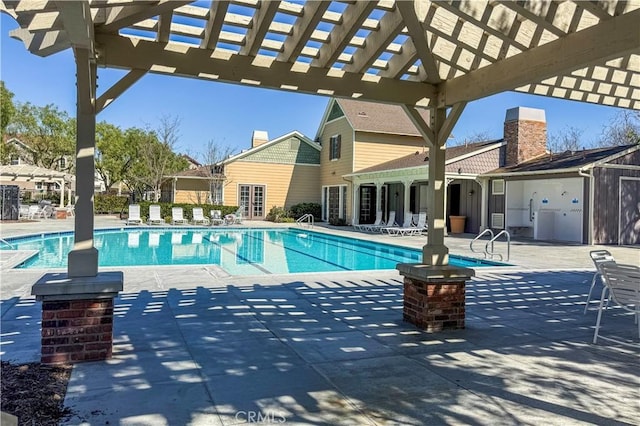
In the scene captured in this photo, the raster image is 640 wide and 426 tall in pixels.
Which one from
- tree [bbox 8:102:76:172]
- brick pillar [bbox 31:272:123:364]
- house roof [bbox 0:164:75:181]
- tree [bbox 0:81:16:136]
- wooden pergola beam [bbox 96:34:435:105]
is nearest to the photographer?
brick pillar [bbox 31:272:123:364]

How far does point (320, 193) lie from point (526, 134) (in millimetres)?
12685

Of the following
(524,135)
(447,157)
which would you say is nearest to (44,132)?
(447,157)

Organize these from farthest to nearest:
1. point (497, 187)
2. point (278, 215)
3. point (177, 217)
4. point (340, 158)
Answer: point (278, 215) → point (340, 158) → point (177, 217) → point (497, 187)

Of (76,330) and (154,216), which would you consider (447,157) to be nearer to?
(154,216)

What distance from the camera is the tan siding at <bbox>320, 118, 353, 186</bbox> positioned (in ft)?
81.0

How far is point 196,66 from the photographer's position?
174 inches

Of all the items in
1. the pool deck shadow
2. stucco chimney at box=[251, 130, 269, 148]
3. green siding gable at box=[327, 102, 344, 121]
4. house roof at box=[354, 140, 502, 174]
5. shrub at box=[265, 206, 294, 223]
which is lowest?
the pool deck shadow

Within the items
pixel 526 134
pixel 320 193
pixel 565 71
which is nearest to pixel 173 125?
pixel 320 193

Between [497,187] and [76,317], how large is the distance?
17425mm

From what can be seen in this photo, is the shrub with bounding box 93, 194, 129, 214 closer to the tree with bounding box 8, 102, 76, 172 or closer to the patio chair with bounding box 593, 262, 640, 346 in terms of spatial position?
the tree with bounding box 8, 102, 76, 172

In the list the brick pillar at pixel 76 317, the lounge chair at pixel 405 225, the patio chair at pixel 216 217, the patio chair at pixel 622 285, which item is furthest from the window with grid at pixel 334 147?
the brick pillar at pixel 76 317

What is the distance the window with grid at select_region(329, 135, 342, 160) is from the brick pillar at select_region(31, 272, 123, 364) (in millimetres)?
22496

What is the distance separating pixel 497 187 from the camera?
18641 mm

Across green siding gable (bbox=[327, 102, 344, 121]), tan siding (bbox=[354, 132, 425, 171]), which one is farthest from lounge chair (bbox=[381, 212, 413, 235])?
green siding gable (bbox=[327, 102, 344, 121])
